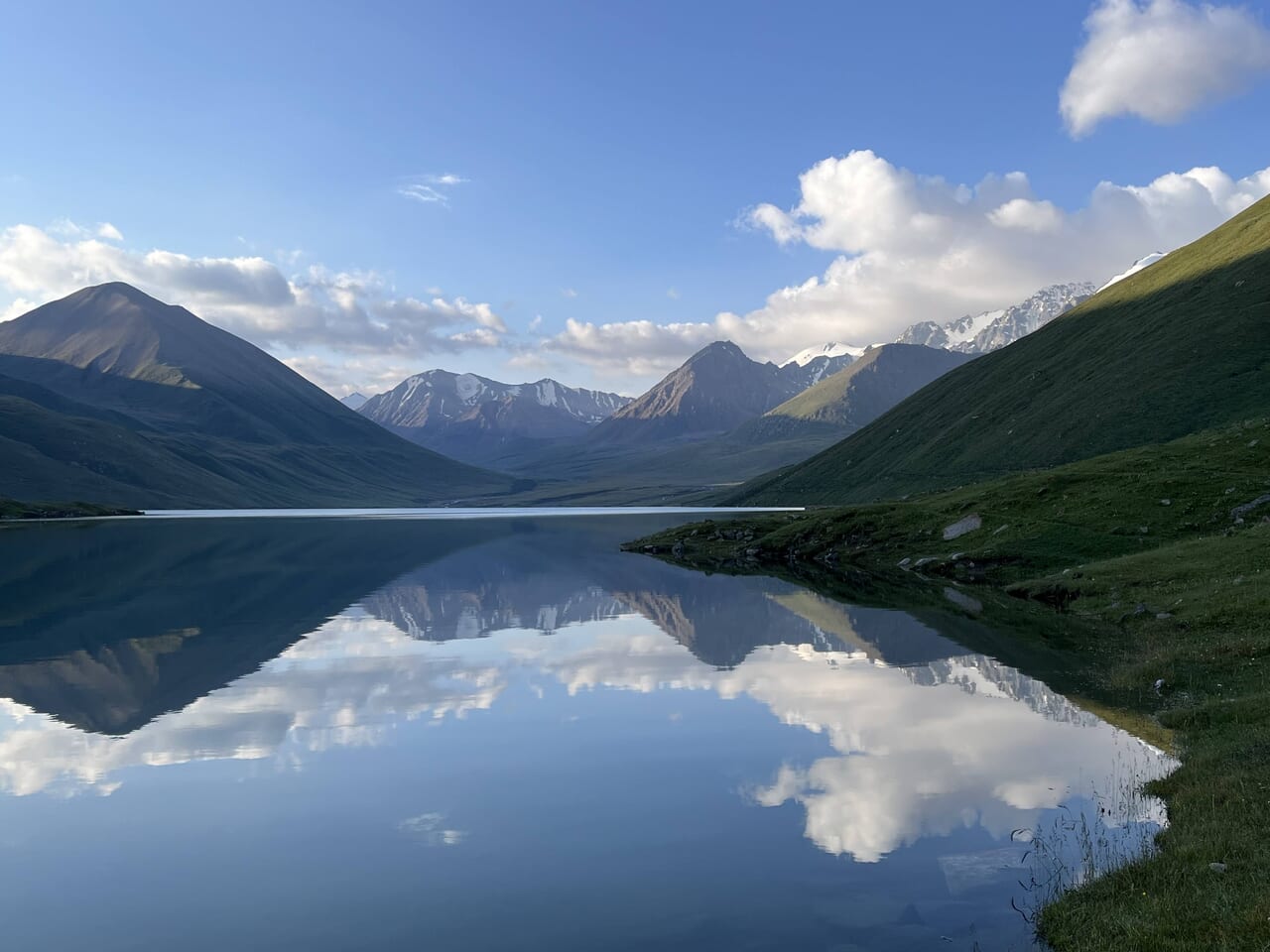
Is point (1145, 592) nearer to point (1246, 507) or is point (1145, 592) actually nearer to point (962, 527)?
point (1246, 507)

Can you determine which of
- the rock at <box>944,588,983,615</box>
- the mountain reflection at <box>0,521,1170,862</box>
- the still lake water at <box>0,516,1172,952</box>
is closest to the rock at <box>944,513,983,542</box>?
the rock at <box>944,588,983,615</box>

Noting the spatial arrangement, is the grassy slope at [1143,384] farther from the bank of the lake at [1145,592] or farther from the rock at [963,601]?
the rock at [963,601]

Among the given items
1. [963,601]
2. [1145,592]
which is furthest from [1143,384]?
[1145,592]

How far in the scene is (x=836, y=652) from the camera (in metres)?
47.6

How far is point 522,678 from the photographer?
42500 millimetres

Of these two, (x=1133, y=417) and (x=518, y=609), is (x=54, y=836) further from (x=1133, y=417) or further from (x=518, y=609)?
(x=1133, y=417)

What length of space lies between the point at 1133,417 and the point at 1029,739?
139 m

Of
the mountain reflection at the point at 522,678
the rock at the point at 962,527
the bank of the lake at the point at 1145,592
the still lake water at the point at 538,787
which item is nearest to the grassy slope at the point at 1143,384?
the bank of the lake at the point at 1145,592

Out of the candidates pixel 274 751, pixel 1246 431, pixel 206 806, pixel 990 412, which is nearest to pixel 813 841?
pixel 206 806

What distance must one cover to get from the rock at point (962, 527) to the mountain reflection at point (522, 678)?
18859 mm

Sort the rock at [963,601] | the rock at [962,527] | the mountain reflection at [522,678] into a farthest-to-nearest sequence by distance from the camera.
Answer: the rock at [962,527]
the rock at [963,601]
the mountain reflection at [522,678]

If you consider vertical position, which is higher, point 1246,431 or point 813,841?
point 1246,431

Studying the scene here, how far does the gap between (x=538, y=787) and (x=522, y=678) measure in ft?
56.6

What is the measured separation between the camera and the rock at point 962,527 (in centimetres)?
8388
